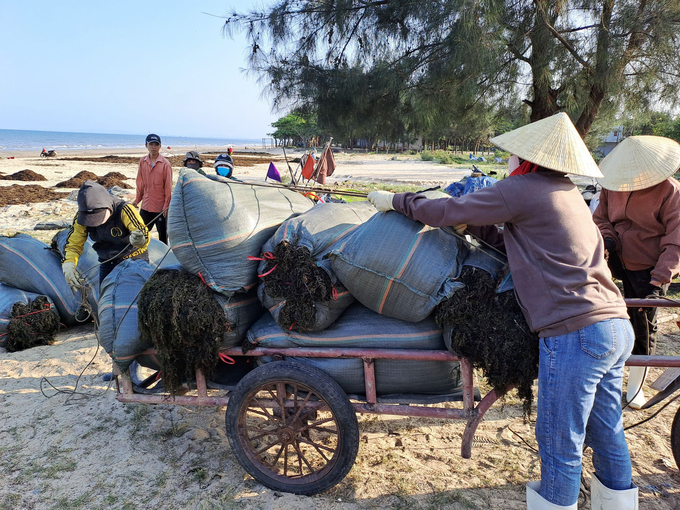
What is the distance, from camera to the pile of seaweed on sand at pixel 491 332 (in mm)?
1991

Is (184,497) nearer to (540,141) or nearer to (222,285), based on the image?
(222,285)

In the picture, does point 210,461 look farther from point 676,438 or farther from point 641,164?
point 641,164

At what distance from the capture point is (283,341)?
235cm

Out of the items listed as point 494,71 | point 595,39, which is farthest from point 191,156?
point 595,39

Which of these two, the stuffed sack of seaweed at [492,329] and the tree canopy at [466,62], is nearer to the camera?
the stuffed sack of seaweed at [492,329]

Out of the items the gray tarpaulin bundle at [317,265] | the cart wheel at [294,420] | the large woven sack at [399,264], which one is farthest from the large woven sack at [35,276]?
the large woven sack at [399,264]

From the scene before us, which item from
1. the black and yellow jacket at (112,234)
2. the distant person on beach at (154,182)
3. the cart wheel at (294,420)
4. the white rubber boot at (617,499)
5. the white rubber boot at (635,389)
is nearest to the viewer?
the white rubber boot at (617,499)

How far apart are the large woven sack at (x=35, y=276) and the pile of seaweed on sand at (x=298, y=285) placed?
3272 millimetres

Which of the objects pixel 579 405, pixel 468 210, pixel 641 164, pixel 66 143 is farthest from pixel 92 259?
pixel 66 143

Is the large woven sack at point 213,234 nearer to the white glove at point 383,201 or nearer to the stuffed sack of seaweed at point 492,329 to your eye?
the white glove at point 383,201

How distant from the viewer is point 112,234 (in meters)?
3.70

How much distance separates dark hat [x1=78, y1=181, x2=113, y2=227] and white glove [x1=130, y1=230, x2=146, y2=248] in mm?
282

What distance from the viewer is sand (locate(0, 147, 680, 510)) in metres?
2.39

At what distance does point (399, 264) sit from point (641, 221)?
1.89m
